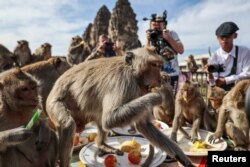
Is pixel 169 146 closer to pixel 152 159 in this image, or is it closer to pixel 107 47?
pixel 152 159

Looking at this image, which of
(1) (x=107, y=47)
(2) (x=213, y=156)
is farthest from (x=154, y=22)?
(2) (x=213, y=156)

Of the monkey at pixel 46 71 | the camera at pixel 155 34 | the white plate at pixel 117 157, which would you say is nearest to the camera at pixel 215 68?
the camera at pixel 155 34

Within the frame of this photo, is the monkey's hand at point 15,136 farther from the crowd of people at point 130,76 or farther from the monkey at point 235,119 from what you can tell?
the monkey at point 235,119

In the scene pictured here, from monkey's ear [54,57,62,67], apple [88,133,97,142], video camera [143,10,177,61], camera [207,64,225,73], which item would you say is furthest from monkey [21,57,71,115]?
camera [207,64,225,73]

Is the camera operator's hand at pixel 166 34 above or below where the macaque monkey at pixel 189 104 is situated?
above

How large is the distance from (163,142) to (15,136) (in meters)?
1.58

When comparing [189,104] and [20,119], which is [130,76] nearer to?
[20,119]

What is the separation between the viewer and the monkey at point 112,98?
133 inches

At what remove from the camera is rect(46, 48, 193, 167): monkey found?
338 centimetres

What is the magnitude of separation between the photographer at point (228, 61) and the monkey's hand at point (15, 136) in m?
3.46

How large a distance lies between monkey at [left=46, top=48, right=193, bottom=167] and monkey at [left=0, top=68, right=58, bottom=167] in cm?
40

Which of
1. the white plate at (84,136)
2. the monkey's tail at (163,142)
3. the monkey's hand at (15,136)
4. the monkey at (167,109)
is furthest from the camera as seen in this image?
the monkey at (167,109)

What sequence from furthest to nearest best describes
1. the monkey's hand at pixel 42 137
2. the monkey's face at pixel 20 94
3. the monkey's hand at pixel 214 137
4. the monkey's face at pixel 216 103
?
the monkey's face at pixel 216 103, the monkey's hand at pixel 214 137, the monkey's hand at pixel 42 137, the monkey's face at pixel 20 94

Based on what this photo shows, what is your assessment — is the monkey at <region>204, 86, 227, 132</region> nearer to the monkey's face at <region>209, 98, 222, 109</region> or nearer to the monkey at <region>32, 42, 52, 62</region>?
the monkey's face at <region>209, 98, 222, 109</region>
